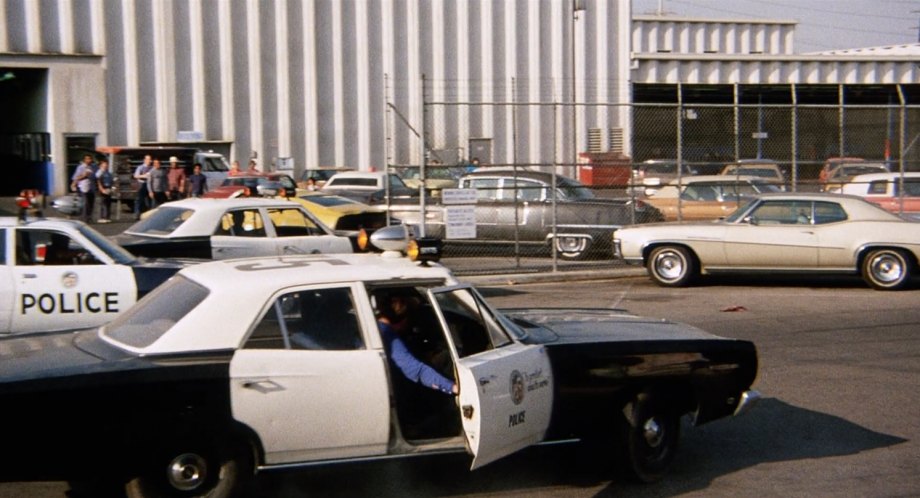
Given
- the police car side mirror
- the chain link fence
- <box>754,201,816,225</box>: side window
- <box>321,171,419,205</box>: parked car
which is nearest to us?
the police car side mirror

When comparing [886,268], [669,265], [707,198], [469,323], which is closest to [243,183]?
[707,198]

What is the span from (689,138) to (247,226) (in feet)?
76.1

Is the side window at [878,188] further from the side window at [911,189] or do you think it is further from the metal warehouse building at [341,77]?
the metal warehouse building at [341,77]

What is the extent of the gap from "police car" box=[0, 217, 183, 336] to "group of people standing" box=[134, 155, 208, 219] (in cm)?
1672

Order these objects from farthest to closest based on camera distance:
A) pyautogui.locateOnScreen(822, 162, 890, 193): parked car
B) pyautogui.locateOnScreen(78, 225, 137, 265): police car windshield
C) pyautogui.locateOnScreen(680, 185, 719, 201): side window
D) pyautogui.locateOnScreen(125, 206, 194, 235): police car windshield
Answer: pyautogui.locateOnScreen(822, 162, 890, 193): parked car, pyautogui.locateOnScreen(680, 185, 719, 201): side window, pyautogui.locateOnScreen(125, 206, 194, 235): police car windshield, pyautogui.locateOnScreen(78, 225, 137, 265): police car windshield

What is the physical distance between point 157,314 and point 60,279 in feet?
13.5

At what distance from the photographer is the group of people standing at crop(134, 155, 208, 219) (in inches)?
1040

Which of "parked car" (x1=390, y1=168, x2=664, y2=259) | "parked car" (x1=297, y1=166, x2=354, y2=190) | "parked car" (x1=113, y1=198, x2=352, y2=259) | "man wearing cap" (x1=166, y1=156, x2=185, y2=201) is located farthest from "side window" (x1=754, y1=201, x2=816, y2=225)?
"parked car" (x1=297, y1=166, x2=354, y2=190)

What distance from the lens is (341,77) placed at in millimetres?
37000

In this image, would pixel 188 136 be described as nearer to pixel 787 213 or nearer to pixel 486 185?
pixel 486 185

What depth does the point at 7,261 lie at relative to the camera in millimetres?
9578

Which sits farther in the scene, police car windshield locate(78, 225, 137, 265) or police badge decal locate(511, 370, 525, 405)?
police car windshield locate(78, 225, 137, 265)

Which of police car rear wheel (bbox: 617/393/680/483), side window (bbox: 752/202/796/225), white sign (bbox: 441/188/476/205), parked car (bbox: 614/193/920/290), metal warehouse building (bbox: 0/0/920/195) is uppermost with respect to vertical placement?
metal warehouse building (bbox: 0/0/920/195)

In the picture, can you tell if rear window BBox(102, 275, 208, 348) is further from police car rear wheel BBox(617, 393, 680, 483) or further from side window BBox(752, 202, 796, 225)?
side window BBox(752, 202, 796, 225)
